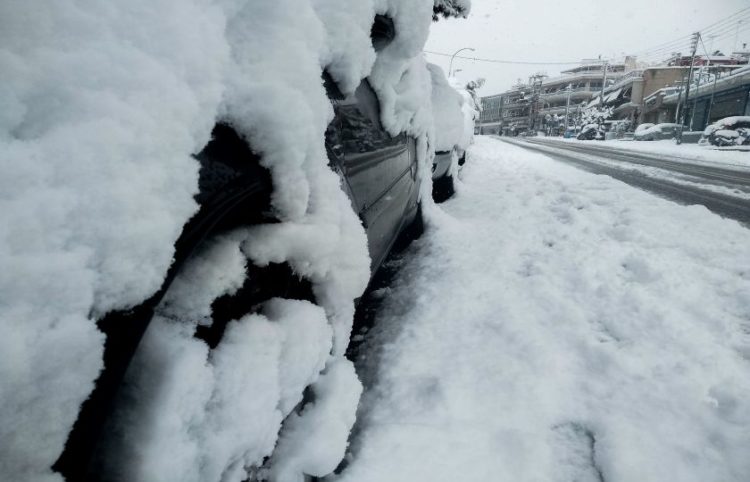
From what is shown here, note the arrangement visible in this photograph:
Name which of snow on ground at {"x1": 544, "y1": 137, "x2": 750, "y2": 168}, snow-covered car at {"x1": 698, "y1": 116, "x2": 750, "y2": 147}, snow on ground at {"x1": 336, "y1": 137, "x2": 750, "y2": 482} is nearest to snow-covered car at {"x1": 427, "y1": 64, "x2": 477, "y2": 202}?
snow on ground at {"x1": 336, "y1": 137, "x2": 750, "y2": 482}

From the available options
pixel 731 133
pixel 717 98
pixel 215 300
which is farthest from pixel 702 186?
pixel 717 98

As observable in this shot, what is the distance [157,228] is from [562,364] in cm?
170

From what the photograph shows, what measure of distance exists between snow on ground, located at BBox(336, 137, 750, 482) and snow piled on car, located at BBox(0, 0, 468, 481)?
0.47 metres

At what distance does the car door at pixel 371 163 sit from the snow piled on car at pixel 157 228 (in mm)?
306

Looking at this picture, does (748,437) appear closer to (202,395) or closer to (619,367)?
(619,367)

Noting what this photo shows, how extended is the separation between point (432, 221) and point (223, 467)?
3068mm

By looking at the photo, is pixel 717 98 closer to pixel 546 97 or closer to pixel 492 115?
pixel 546 97

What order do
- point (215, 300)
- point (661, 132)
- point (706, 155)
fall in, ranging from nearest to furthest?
point (215, 300)
point (706, 155)
point (661, 132)

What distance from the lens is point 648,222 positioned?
388cm

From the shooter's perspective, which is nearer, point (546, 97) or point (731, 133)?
point (731, 133)

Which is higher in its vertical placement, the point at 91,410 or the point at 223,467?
the point at 91,410

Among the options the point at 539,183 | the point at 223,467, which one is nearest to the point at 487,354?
the point at 223,467

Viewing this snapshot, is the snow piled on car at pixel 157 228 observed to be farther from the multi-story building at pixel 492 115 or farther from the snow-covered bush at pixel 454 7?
the multi-story building at pixel 492 115

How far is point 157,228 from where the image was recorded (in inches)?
26.9
